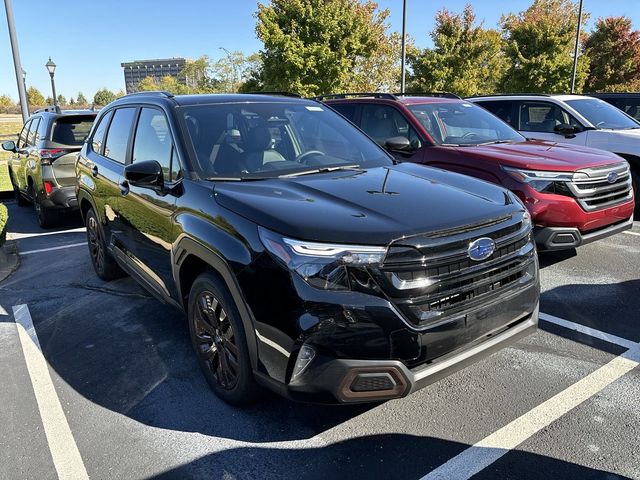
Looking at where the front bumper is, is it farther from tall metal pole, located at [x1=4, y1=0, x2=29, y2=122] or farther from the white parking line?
tall metal pole, located at [x1=4, y1=0, x2=29, y2=122]

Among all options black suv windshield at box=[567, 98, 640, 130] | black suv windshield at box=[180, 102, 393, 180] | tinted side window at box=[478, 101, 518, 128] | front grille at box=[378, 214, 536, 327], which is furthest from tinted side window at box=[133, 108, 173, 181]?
black suv windshield at box=[567, 98, 640, 130]

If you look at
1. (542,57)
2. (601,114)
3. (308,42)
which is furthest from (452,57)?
(601,114)

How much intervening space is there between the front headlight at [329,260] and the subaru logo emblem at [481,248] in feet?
1.63

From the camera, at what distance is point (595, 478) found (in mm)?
2363

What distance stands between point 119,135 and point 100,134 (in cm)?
69

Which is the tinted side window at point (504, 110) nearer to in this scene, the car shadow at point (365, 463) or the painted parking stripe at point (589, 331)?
the painted parking stripe at point (589, 331)

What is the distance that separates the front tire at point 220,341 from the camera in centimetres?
271

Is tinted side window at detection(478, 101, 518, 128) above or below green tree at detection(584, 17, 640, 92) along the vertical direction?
below

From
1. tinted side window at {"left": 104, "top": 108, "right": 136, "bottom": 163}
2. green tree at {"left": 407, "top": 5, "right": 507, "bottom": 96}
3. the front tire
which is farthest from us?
green tree at {"left": 407, "top": 5, "right": 507, "bottom": 96}

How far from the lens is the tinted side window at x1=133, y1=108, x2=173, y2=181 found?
11.3 feet

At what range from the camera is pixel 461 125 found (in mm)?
6270

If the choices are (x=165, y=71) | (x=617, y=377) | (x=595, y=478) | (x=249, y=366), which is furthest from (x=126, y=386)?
(x=165, y=71)

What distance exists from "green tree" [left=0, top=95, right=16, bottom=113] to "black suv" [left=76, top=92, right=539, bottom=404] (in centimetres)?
8148

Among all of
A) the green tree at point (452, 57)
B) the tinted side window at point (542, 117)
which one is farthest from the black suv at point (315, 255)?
the green tree at point (452, 57)
